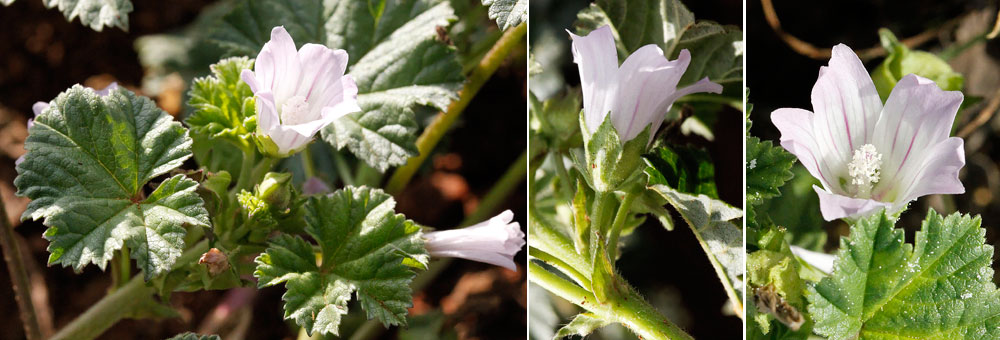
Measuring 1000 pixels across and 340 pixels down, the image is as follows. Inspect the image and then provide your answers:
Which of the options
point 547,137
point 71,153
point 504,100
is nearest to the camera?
point 71,153

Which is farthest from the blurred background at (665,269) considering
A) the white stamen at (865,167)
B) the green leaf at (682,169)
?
the white stamen at (865,167)

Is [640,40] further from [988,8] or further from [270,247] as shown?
[988,8]

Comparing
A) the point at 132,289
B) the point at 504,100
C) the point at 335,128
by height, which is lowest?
the point at 504,100

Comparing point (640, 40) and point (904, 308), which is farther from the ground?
point (640, 40)

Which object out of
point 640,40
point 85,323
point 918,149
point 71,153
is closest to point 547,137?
point 640,40

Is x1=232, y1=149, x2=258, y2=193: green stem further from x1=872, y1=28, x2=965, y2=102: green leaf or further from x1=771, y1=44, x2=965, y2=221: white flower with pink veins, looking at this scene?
x1=872, y1=28, x2=965, y2=102: green leaf

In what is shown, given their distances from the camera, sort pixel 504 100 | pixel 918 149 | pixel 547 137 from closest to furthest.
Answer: pixel 918 149 < pixel 547 137 < pixel 504 100

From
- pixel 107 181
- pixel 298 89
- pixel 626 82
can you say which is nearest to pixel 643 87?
pixel 626 82
